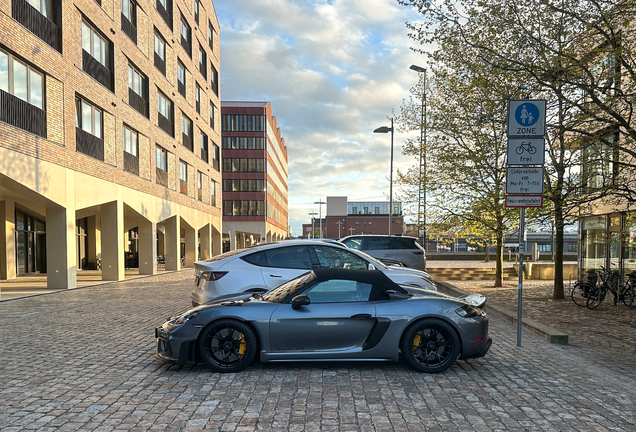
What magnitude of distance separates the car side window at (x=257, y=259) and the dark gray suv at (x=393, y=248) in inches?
288

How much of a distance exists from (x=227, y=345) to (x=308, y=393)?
1.28 meters

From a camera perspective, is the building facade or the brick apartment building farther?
the building facade

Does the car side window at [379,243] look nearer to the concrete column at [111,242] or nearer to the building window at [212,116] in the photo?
the concrete column at [111,242]

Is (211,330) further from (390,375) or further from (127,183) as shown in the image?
(127,183)

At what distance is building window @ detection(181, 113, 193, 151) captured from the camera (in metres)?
32.6

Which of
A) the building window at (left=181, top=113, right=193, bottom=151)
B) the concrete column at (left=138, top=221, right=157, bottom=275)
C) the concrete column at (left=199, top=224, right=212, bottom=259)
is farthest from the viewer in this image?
the concrete column at (left=199, top=224, right=212, bottom=259)

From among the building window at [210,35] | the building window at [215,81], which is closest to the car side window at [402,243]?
the building window at [215,81]

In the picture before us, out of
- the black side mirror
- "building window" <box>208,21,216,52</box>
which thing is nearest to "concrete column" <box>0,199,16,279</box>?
the black side mirror

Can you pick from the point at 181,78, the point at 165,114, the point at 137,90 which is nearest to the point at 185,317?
the point at 137,90

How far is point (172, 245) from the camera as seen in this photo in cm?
2983

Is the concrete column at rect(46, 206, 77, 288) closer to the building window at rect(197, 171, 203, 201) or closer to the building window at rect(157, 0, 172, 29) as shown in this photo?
the building window at rect(157, 0, 172, 29)

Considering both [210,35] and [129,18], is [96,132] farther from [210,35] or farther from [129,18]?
[210,35]

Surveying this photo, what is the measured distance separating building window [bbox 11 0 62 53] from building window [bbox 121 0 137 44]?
574 centimetres

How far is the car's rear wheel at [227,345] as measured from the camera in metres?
5.59
